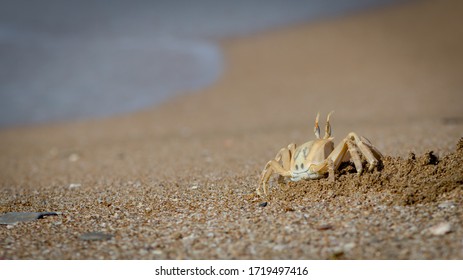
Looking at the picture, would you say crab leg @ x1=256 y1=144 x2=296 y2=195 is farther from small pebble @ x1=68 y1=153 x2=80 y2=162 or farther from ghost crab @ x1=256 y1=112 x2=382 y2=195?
small pebble @ x1=68 y1=153 x2=80 y2=162

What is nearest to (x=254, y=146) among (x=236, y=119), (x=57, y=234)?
(x=236, y=119)

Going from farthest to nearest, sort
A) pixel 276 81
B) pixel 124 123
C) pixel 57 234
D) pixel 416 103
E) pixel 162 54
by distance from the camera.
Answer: pixel 162 54 < pixel 276 81 < pixel 124 123 < pixel 416 103 < pixel 57 234

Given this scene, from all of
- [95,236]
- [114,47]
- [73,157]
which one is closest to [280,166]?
[95,236]

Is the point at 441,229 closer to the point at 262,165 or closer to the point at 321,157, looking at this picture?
the point at 321,157

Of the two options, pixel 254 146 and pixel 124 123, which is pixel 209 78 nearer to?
pixel 124 123

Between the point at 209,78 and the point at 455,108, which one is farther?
the point at 209,78

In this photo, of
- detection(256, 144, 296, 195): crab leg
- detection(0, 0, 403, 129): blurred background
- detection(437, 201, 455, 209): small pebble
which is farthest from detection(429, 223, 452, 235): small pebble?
detection(0, 0, 403, 129): blurred background
